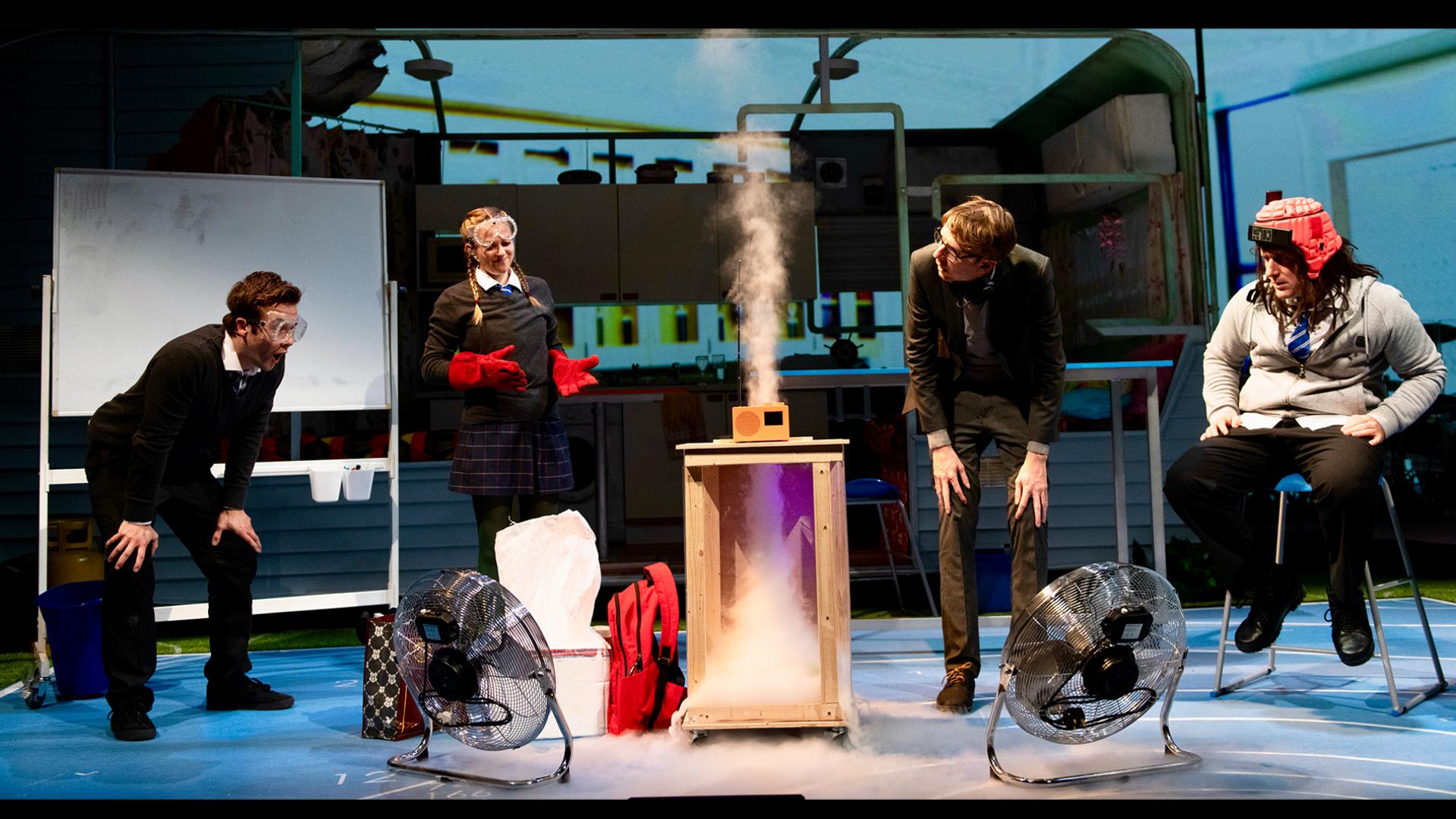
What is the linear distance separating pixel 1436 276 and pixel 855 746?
19.7 ft

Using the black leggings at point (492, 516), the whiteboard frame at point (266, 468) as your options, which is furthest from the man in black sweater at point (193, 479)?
the black leggings at point (492, 516)

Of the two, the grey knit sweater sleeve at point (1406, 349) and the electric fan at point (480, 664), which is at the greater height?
the grey knit sweater sleeve at point (1406, 349)

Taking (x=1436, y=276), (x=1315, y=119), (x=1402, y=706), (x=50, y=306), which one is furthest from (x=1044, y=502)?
(x=1315, y=119)

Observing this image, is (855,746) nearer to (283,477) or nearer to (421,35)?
(283,477)

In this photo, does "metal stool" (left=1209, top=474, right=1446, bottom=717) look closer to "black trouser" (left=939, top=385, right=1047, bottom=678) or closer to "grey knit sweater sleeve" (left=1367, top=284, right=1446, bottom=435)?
"grey knit sweater sleeve" (left=1367, top=284, right=1446, bottom=435)

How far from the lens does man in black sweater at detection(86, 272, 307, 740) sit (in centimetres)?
308

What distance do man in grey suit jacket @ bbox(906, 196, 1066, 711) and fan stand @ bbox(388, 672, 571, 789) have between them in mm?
1231

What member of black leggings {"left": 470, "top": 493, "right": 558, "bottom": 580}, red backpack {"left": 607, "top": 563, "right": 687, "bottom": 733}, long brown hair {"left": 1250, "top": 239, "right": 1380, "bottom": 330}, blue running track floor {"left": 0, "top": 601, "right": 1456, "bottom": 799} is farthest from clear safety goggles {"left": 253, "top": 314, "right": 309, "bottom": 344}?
long brown hair {"left": 1250, "top": 239, "right": 1380, "bottom": 330}

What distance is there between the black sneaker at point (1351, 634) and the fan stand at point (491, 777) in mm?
2074

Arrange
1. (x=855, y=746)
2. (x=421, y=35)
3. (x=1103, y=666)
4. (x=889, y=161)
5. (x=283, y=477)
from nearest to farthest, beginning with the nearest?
(x=1103, y=666)
(x=855, y=746)
(x=283, y=477)
(x=421, y=35)
(x=889, y=161)

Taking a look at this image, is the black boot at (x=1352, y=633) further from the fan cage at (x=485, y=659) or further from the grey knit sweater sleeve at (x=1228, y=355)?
the fan cage at (x=485, y=659)

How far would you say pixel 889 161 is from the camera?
7957mm

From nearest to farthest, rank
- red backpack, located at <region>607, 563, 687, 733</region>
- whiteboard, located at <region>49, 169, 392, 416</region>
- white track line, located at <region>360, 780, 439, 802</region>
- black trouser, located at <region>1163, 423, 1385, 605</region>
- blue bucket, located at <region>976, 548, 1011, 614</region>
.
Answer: white track line, located at <region>360, 780, 439, 802</region> < black trouser, located at <region>1163, 423, 1385, 605</region> < red backpack, located at <region>607, 563, 687, 733</region> < whiteboard, located at <region>49, 169, 392, 416</region> < blue bucket, located at <region>976, 548, 1011, 614</region>

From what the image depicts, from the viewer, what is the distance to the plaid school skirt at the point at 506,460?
3490mm
